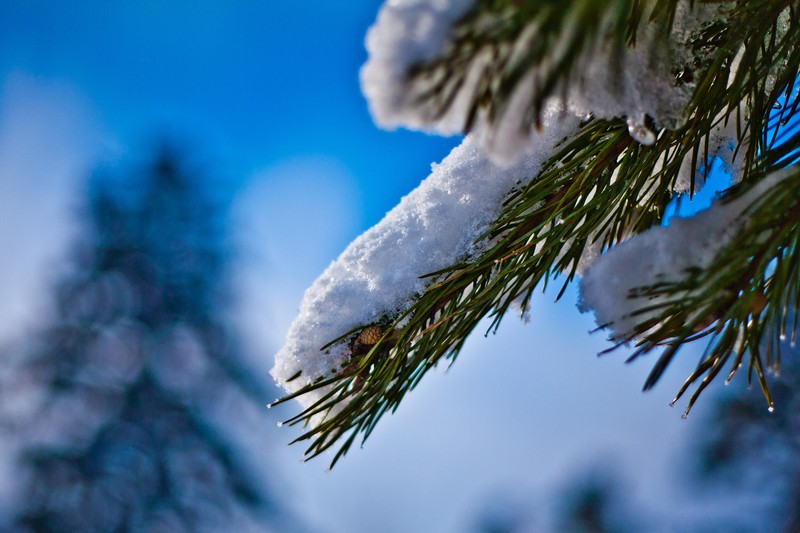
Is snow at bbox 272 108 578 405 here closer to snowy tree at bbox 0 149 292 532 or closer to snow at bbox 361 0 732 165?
snow at bbox 361 0 732 165

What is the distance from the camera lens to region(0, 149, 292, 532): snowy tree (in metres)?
6.23

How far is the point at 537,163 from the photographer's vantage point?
678 mm

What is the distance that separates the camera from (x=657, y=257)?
1.45 feet

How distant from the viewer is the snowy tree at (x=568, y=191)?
304 millimetres

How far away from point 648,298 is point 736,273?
6cm

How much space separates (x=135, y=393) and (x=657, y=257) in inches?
292

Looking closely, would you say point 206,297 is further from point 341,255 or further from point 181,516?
point 341,255

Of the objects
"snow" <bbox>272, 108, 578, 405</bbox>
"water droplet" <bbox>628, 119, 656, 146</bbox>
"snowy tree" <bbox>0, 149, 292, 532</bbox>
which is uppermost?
"snowy tree" <bbox>0, 149, 292, 532</bbox>

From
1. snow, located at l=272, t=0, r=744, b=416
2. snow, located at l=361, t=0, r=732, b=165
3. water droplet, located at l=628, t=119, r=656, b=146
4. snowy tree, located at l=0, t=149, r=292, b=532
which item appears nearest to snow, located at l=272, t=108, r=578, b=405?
snow, located at l=272, t=0, r=744, b=416

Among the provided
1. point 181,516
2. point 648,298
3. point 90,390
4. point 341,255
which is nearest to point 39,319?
point 90,390

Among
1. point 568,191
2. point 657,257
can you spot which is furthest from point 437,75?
point 568,191

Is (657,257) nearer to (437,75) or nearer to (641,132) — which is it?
(641,132)

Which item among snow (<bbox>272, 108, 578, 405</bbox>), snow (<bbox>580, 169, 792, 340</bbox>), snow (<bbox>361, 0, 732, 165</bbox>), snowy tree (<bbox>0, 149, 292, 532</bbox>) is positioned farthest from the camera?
snowy tree (<bbox>0, 149, 292, 532</bbox>)

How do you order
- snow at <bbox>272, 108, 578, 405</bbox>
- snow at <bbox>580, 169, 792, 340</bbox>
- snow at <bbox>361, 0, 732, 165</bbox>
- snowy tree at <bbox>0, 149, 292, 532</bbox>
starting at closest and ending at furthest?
snow at <bbox>361, 0, 732, 165</bbox> → snow at <bbox>580, 169, 792, 340</bbox> → snow at <bbox>272, 108, 578, 405</bbox> → snowy tree at <bbox>0, 149, 292, 532</bbox>
